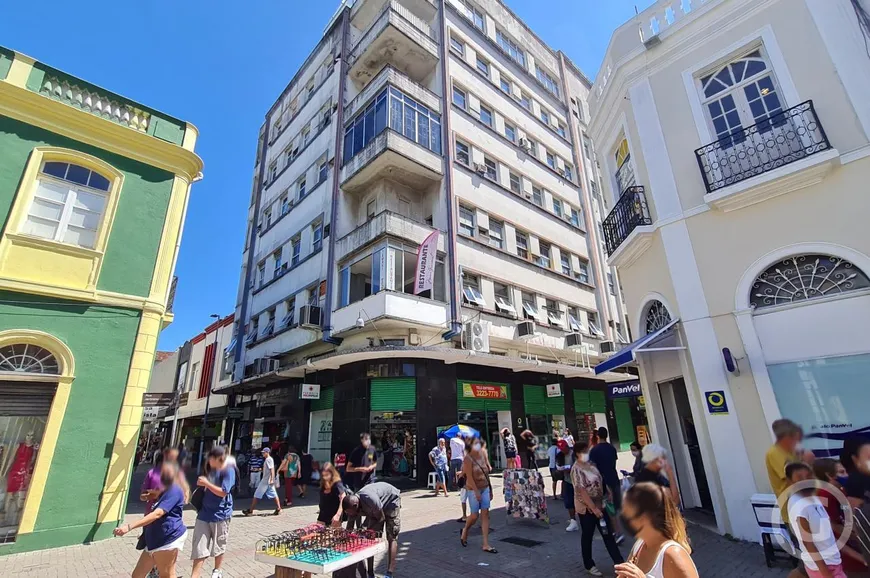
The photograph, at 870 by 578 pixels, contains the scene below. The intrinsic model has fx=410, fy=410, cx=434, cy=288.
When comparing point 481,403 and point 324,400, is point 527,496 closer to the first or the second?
point 481,403

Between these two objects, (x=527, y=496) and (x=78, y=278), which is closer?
(x=527, y=496)

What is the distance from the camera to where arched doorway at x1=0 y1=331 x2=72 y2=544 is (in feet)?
25.9

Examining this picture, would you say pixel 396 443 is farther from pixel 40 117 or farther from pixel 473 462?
pixel 40 117

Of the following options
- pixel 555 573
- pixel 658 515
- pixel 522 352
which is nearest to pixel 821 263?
pixel 555 573

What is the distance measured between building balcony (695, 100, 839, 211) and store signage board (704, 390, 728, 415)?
137 inches

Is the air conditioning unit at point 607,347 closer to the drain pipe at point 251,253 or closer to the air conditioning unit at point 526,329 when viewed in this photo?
the air conditioning unit at point 526,329

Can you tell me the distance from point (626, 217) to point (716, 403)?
179 inches

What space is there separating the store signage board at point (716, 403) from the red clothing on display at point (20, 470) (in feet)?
42.8

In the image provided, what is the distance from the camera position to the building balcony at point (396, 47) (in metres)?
19.0

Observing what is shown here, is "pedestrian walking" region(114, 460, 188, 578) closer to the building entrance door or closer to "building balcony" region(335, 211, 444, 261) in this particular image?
the building entrance door

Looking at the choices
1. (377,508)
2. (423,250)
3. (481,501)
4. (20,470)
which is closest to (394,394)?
(423,250)

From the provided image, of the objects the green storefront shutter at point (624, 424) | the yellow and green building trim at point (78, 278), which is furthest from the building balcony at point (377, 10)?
the green storefront shutter at point (624, 424)

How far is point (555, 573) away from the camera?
5.92 metres

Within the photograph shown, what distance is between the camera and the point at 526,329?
18.0 meters
